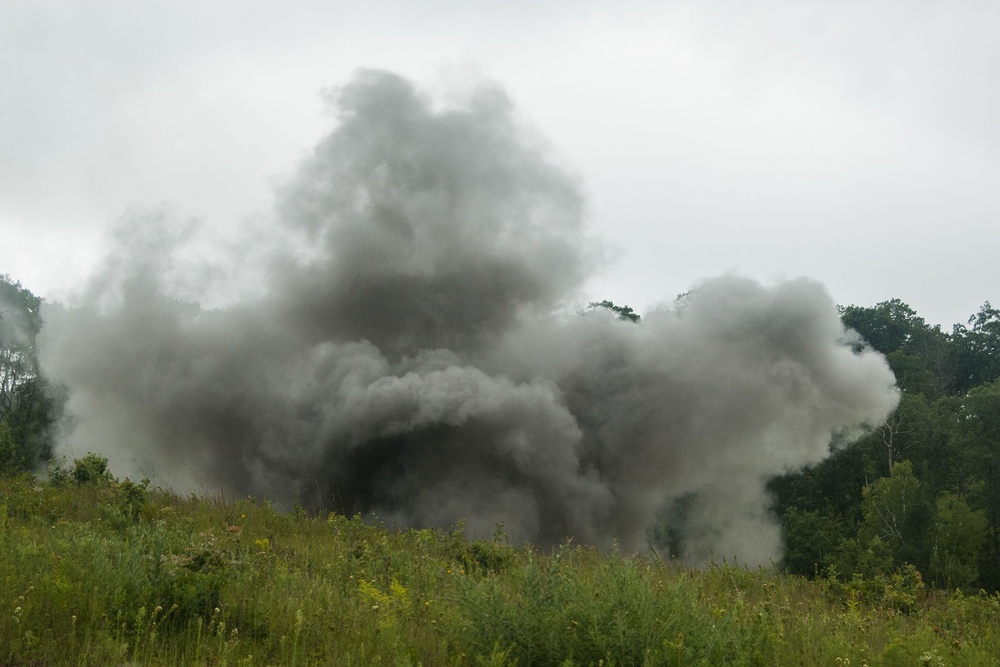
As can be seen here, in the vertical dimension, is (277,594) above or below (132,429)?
below

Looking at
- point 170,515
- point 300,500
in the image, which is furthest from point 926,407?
point 170,515

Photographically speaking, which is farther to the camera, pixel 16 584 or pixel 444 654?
pixel 16 584

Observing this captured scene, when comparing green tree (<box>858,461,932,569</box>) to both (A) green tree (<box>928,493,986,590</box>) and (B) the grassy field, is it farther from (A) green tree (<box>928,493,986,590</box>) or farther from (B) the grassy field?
(B) the grassy field

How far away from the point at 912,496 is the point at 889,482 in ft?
3.67

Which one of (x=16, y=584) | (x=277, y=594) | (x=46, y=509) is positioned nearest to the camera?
(x=16, y=584)

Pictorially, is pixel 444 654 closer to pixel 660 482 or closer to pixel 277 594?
pixel 277 594

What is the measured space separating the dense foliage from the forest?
63 mm

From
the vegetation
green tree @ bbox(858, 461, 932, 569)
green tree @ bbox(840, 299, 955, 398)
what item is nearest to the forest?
green tree @ bbox(858, 461, 932, 569)

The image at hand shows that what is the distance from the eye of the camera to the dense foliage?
118 ft

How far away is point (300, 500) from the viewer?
1866cm

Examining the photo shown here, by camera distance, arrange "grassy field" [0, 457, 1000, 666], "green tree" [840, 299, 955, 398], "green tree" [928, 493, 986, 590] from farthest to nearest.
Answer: "green tree" [840, 299, 955, 398], "green tree" [928, 493, 986, 590], "grassy field" [0, 457, 1000, 666]

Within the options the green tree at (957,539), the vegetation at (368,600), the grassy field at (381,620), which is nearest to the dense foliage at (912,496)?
the green tree at (957,539)

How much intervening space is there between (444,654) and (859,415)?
16976 millimetres

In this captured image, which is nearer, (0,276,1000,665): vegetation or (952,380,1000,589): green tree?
(0,276,1000,665): vegetation
